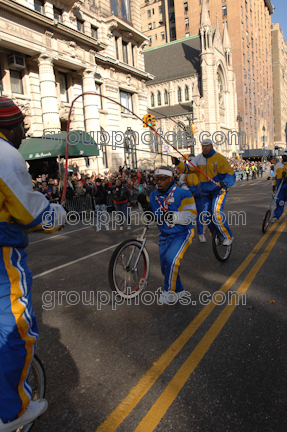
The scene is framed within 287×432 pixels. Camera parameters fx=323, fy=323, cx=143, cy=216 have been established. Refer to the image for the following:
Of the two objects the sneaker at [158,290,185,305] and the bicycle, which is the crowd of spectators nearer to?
the sneaker at [158,290,185,305]

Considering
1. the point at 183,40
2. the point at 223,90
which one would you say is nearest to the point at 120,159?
the point at 223,90

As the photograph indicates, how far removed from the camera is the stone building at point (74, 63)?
18266 mm

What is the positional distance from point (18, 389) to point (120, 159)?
84.8 feet

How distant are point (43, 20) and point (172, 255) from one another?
19.2 meters

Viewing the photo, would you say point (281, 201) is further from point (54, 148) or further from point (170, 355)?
point (54, 148)

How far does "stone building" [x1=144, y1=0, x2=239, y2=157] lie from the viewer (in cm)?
5747

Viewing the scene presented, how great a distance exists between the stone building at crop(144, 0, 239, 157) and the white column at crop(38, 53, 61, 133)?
3756 centimetres

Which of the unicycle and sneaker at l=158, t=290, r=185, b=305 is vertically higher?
the unicycle

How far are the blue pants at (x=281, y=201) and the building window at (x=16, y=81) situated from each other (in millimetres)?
16553


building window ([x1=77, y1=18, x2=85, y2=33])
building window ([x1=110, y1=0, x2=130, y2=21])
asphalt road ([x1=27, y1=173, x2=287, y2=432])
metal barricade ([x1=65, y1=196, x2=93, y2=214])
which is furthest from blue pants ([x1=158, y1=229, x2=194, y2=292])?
building window ([x1=110, y1=0, x2=130, y2=21])

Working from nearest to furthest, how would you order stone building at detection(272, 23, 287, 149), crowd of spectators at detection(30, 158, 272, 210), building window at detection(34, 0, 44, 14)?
crowd of spectators at detection(30, 158, 272, 210), building window at detection(34, 0, 44, 14), stone building at detection(272, 23, 287, 149)

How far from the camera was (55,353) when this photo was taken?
3430 millimetres

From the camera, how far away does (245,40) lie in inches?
2842

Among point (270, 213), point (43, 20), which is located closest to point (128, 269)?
point (270, 213)
